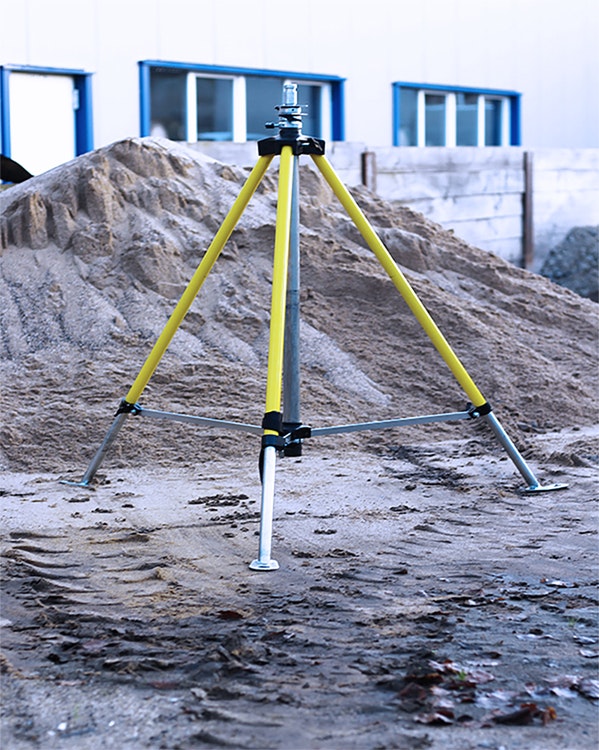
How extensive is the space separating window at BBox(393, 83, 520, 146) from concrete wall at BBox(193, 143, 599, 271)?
2.49m

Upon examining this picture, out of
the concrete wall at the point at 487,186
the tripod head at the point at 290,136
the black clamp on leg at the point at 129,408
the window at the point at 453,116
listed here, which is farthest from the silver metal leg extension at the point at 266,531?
the window at the point at 453,116

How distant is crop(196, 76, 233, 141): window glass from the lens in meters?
12.9

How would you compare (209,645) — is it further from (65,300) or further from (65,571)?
(65,300)

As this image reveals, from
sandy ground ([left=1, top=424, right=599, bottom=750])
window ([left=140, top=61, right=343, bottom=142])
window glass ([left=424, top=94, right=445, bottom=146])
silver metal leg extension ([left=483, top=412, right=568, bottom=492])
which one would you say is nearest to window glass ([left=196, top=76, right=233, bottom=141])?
window ([left=140, top=61, right=343, bottom=142])

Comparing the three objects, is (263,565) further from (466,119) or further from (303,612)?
(466,119)

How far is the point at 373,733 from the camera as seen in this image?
2.45 meters

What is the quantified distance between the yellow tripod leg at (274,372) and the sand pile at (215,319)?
1.80 m

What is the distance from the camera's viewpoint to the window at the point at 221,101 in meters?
12.2

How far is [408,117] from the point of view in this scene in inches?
606

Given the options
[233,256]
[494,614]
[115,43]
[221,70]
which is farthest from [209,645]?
[221,70]

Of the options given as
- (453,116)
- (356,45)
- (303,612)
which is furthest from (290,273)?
(453,116)

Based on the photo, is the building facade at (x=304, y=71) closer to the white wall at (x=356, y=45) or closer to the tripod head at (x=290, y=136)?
the white wall at (x=356, y=45)

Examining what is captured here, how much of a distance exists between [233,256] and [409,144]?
349 inches

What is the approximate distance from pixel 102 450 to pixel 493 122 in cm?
1358
